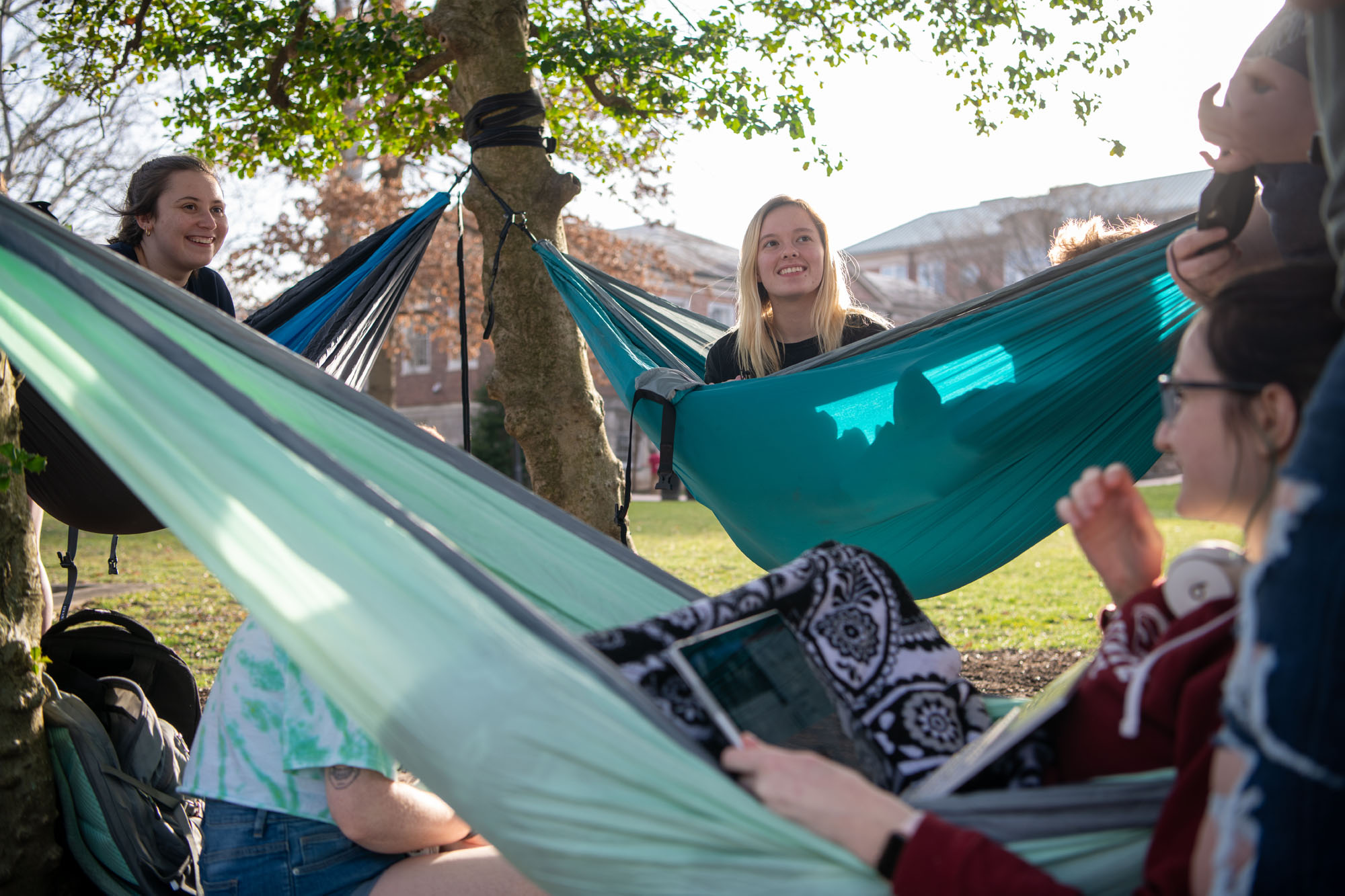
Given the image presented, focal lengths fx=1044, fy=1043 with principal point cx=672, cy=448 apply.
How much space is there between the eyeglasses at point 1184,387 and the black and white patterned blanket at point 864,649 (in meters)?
0.35

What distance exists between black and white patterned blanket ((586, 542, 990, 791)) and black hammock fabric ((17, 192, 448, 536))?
1.68 meters

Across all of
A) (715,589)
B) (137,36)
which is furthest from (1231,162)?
(715,589)

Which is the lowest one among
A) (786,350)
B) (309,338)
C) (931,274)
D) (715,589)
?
(715,589)

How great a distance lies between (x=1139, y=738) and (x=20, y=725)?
68.7 inches

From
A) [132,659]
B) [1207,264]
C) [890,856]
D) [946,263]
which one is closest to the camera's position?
[890,856]

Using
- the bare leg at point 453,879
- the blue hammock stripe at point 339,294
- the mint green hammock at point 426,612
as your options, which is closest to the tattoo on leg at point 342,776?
the bare leg at point 453,879

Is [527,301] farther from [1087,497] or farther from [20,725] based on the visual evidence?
[1087,497]

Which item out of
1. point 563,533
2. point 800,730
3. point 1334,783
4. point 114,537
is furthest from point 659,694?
point 114,537

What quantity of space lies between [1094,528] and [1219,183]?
2.11ft

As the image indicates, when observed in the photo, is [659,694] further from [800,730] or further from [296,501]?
[296,501]

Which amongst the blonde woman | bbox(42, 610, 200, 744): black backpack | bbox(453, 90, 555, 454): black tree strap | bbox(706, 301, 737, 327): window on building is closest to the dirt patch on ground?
the blonde woman

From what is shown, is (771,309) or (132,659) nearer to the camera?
(132,659)

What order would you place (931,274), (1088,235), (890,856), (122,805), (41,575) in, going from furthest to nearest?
(931,274)
(1088,235)
(41,575)
(122,805)
(890,856)

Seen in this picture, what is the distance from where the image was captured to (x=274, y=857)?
4.62ft
